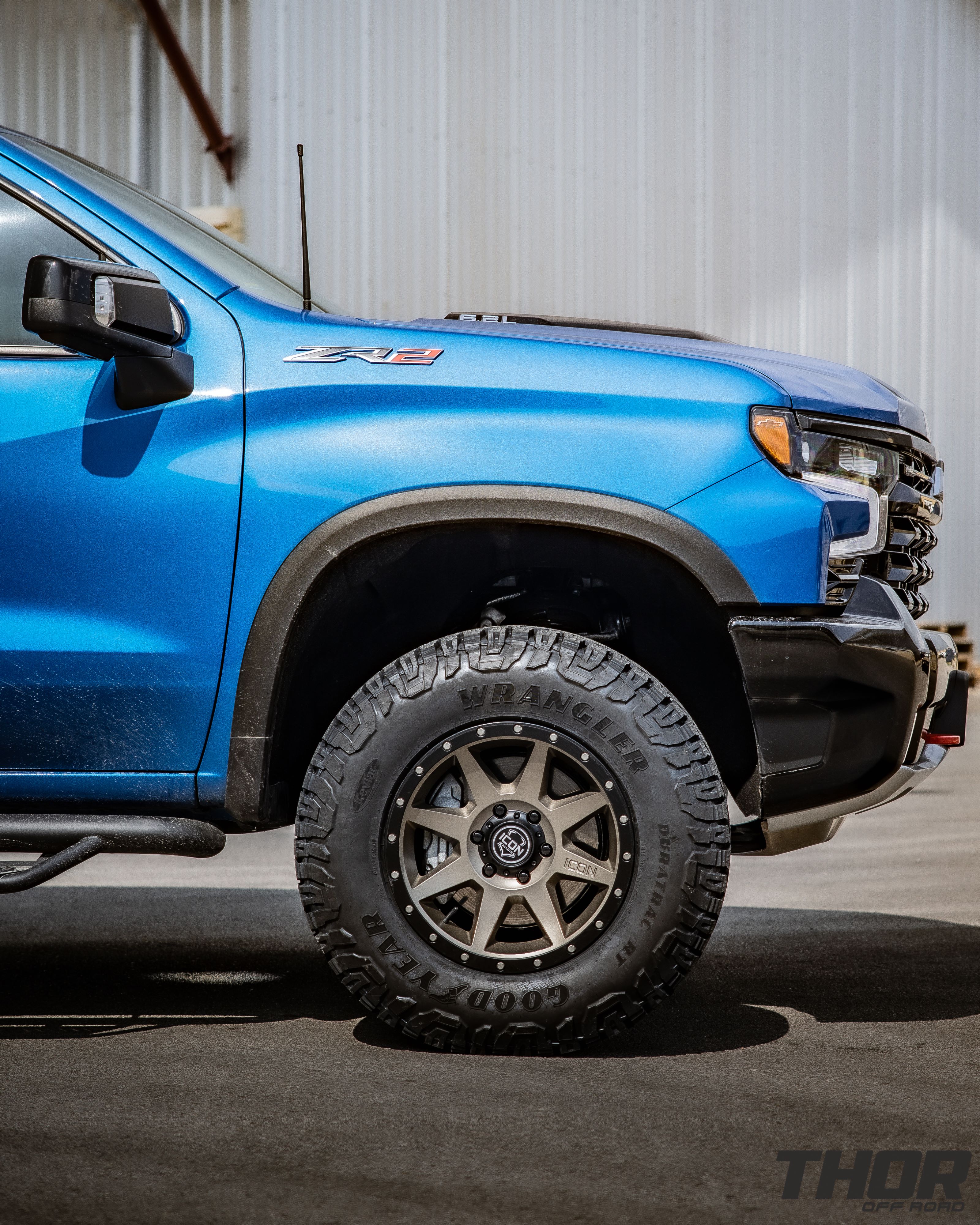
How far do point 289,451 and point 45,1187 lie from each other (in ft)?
4.78

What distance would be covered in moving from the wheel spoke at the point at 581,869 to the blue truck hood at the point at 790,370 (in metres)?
1.04

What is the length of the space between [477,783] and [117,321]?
3.95ft

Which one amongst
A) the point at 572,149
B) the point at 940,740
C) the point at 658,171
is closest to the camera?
the point at 940,740

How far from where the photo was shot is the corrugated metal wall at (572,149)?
478 inches

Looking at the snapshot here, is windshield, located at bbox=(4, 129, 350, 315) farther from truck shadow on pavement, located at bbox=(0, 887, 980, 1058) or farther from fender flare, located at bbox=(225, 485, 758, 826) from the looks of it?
truck shadow on pavement, located at bbox=(0, 887, 980, 1058)

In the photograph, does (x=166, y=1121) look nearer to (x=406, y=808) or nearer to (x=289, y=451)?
(x=406, y=808)

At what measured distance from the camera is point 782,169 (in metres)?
13.6

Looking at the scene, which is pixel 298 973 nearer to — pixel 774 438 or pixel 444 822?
pixel 444 822

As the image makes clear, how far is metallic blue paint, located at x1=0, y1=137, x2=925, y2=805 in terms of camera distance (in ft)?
9.06

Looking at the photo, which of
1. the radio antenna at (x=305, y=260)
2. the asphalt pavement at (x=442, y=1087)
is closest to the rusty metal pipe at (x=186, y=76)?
the asphalt pavement at (x=442, y=1087)

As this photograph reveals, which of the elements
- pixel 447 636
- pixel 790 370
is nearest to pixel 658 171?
pixel 790 370

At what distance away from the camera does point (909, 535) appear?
3.00 meters

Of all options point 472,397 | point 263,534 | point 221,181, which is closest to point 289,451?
point 263,534

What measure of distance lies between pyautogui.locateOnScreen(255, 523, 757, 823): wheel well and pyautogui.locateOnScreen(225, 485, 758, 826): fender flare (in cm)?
4
